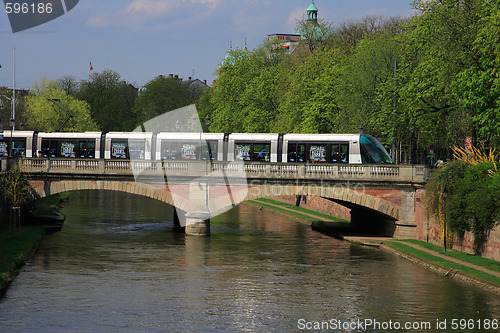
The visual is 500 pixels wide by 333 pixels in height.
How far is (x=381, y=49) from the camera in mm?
66688

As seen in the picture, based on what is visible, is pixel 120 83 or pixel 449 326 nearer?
pixel 449 326

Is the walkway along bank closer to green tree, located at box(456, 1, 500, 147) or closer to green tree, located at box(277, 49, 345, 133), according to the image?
green tree, located at box(456, 1, 500, 147)

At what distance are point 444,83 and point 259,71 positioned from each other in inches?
1732

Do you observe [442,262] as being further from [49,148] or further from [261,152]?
[49,148]

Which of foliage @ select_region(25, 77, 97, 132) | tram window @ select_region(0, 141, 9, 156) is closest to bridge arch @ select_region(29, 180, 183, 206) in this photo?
tram window @ select_region(0, 141, 9, 156)

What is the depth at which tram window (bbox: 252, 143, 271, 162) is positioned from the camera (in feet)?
173

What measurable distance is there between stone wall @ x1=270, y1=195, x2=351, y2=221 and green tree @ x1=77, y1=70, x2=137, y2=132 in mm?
61858

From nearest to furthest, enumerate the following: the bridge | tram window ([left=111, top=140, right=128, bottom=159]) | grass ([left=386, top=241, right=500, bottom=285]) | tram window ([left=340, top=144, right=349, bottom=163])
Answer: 1. grass ([left=386, top=241, right=500, bottom=285])
2. the bridge
3. tram window ([left=340, top=144, right=349, bottom=163])
4. tram window ([left=111, top=140, right=128, bottom=159])

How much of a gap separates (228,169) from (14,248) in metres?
16.4

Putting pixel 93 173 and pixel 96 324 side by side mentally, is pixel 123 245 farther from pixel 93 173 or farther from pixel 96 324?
pixel 96 324

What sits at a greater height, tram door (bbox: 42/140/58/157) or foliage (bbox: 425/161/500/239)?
tram door (bbox: 42/140/58/157)

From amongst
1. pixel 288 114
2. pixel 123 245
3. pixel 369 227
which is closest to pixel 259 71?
pixel 288 114

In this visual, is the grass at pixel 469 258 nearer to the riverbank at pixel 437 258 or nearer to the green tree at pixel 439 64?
the riverbank at pixel 437 258

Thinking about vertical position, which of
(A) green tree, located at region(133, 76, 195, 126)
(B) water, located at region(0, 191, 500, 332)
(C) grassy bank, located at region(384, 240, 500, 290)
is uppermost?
(A) green tree, located at region(133, 76, 195, 126)
